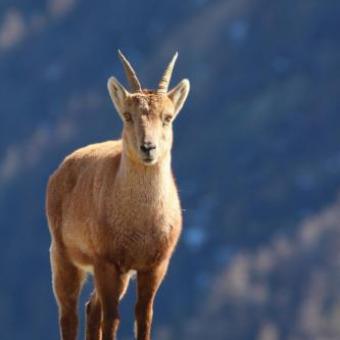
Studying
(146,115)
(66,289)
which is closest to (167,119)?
(146,115)

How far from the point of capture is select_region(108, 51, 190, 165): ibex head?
97.4ft

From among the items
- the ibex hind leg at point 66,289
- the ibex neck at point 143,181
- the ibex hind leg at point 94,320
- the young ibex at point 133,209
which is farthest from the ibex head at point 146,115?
the ibex hind leg at point 94,320

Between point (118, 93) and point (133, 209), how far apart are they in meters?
1.75

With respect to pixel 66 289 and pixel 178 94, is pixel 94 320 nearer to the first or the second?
pixel 66 289

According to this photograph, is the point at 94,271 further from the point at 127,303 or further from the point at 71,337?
the point at 127,303

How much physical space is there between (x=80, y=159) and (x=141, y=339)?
3.14 meters

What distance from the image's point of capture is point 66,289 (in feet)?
105

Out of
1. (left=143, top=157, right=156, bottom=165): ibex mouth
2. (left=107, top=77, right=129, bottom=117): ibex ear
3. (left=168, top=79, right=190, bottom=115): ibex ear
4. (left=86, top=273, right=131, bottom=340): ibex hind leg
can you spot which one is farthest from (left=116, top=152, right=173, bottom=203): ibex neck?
(left=86, top=273, right=131, bottom=340): ibex hind leg

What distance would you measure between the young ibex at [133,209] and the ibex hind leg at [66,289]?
0.57 m

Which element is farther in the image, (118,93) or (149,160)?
(118,93)

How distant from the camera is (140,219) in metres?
30.1

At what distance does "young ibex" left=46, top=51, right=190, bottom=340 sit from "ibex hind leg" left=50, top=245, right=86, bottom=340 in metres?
0.57

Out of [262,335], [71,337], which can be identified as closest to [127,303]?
[262,335]

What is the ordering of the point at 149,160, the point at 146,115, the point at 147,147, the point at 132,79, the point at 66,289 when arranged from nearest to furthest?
1. the point at 147,147
2. the point at 149,160
3. the point at 146,115
4. the point at 132,79
5. the point at 66,289
